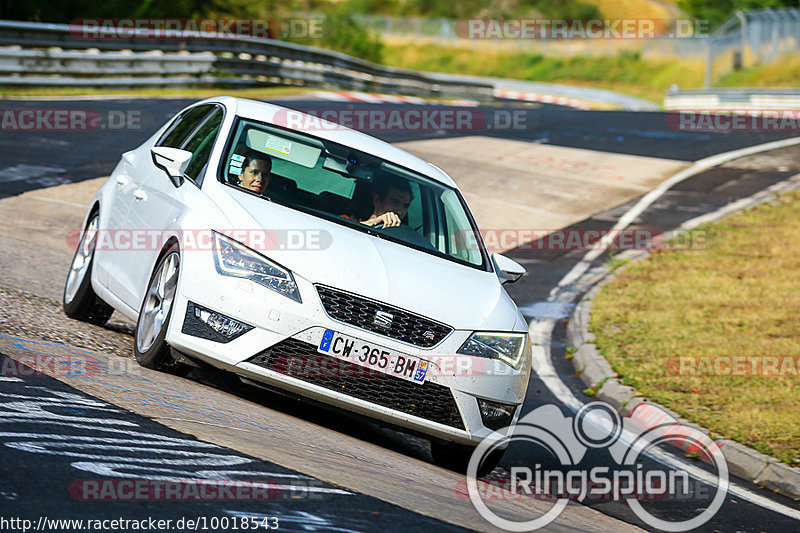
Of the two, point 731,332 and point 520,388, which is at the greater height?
point 520,388

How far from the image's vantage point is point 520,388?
245 inches

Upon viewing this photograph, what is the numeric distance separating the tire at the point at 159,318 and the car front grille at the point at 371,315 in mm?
958

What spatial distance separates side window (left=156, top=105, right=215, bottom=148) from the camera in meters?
7.63

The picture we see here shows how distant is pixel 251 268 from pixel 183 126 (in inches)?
A: 95.6

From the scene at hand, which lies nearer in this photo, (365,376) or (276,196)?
(365,376)

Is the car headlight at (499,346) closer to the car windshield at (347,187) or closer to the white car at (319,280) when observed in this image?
the white car at (319,280)

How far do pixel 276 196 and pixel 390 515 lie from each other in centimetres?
285

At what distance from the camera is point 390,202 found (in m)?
7.03

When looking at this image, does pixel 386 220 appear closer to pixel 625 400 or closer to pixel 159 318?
pixel 159 318

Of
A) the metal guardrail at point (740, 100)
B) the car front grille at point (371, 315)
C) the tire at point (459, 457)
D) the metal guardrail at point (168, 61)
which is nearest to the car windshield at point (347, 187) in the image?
the car front grille at point (371, 315)

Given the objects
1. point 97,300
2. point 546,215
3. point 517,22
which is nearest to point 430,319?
point 97,300

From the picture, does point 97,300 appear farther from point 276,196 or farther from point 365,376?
point 365,376

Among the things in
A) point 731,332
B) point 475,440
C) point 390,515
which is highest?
point 390,515

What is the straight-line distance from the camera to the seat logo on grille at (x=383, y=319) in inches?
225
